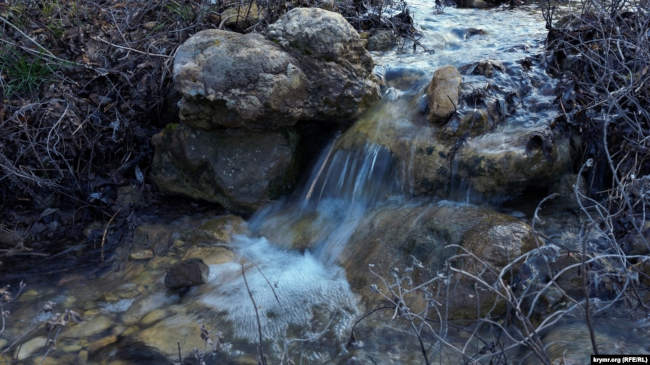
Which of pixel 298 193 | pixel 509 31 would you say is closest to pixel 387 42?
pixel 509 31

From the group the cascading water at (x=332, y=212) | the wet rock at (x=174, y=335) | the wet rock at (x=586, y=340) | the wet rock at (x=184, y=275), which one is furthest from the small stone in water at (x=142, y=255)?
the wet rock at (x=586, y=340)

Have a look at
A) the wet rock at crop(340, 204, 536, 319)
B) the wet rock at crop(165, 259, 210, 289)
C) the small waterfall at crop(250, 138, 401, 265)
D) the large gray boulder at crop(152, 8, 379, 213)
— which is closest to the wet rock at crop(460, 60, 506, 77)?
the large gray boulder at crop(152, 8, 379, 213)

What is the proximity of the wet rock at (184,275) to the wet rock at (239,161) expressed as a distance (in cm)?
92

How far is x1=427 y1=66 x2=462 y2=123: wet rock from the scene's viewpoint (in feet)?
13.4

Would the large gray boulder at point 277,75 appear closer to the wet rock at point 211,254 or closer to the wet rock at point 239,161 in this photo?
the wet rock at point 239,161

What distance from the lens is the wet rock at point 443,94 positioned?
409 cm

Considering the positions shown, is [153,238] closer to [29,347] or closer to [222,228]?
[222,228]

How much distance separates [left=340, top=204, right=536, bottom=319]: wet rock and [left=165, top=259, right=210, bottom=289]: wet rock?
1.02m

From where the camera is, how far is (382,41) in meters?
5.67

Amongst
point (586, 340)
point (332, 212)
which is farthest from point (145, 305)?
point (586, 340)

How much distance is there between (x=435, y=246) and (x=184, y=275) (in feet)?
5.65

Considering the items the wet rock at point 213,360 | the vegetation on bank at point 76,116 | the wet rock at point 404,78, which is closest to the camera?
the wet rock at point 213,360

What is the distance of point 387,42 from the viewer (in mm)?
5676

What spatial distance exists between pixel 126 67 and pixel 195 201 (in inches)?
57.9
